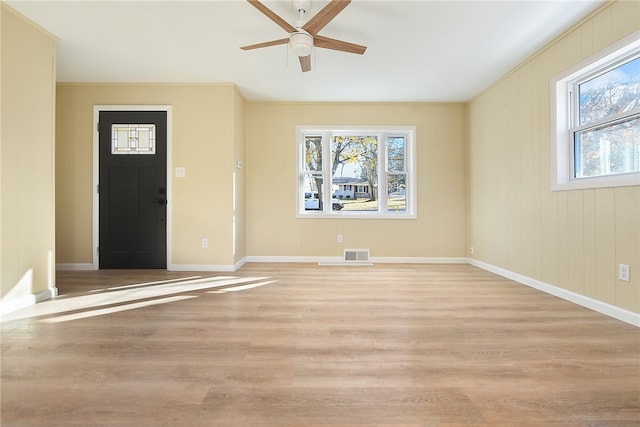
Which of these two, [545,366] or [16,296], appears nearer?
[545,366]

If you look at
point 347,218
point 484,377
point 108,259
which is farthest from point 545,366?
point 108,259

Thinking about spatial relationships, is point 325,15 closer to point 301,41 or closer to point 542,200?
point 301,41

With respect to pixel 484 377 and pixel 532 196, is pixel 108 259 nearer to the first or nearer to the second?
pixel 484 377

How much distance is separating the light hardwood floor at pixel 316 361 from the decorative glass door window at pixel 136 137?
6.95 feet

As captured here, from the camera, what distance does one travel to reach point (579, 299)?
280cm

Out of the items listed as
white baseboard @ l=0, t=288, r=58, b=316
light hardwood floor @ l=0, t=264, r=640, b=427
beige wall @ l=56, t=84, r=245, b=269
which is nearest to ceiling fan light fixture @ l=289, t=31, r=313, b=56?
beige wall @ l=56, t=84, r=245, b=269

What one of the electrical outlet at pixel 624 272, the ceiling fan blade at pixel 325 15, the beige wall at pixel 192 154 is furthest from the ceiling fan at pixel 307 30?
the electrical outlet at pixel 624 272

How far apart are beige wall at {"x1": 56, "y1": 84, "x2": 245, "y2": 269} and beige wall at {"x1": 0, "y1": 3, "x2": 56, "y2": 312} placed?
4.37 feet

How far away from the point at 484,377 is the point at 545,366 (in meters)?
0.41

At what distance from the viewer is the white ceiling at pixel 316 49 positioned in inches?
104

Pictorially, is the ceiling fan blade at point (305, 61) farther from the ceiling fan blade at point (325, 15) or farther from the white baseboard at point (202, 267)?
the white baseboard at point (202, 267)

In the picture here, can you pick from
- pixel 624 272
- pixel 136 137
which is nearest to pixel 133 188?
pixel 136 137

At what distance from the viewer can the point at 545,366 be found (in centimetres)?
168

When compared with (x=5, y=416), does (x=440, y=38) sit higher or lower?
higher
